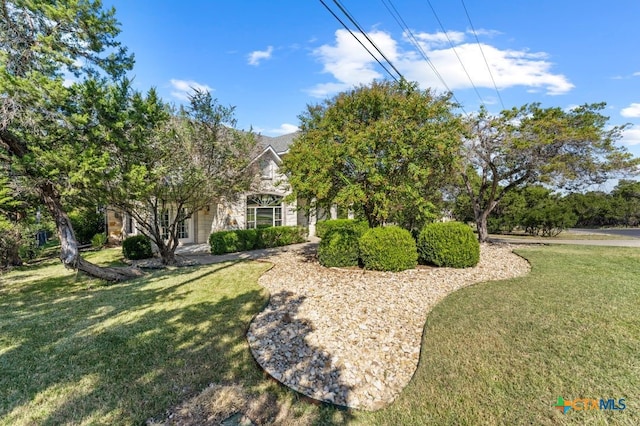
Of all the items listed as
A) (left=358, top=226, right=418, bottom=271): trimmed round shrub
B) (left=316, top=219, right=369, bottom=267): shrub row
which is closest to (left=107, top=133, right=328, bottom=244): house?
(left=316, top=219, right=369, bottom=267): shrub row

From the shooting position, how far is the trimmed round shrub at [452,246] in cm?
844

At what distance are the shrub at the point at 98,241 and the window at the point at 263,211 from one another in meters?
7.10

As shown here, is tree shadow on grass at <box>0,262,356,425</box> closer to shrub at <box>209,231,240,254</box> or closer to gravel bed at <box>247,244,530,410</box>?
gravel bed at <box>247,244,530,410</box>

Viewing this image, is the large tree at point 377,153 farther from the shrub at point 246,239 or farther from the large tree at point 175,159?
the shrub at point 246,239

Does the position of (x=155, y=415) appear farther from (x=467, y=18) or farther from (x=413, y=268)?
(x=467, y=18)

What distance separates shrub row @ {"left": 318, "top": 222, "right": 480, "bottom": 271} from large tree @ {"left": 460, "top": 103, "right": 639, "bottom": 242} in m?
4.36

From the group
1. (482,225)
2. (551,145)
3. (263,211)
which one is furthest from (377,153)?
(263,211)

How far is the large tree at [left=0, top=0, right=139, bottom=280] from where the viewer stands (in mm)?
5270

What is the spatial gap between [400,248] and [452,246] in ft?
5.41

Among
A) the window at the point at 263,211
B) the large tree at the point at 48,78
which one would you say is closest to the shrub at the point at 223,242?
the window at the point at 263,211

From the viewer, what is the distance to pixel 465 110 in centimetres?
1190

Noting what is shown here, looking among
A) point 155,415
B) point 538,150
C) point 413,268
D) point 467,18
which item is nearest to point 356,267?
point 413,268

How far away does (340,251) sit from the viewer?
343 inches

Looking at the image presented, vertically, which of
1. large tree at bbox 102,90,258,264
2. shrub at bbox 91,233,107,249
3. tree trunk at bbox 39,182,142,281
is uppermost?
large tree at bbox 102,90,258,264
